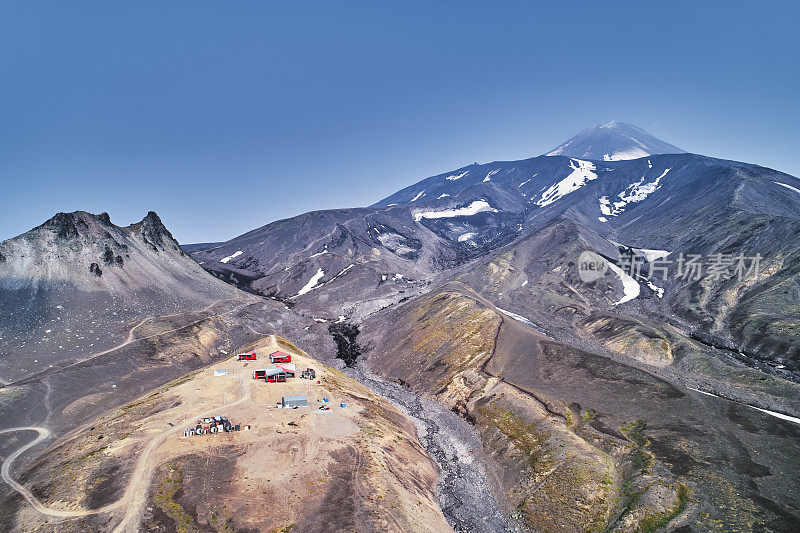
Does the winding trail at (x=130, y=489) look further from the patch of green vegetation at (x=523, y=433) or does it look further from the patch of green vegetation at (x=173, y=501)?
the patch of green vegetation at (x=523, y=433)

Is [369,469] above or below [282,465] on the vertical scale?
below

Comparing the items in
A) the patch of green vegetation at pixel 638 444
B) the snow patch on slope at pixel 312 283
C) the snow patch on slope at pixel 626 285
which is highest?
the snow patch on slope at pixel 312 283

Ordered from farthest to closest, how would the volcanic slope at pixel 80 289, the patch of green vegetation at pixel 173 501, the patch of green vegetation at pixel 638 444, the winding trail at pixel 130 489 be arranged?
the volcanic slope at pixel 80 289
the patch of green vegetation at pixel 638 444
the winding trail at pixel 130 489
the patch of green vegetation at pixel 173 501

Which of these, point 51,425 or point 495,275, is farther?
point 495,275

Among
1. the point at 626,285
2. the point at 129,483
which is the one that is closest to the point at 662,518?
the point at 129,483

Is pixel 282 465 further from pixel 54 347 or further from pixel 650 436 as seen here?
pixel 54 347

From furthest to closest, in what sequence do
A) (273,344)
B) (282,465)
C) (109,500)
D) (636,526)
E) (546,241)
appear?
(546,241), (273,344), (282,465), (636,526), (109,500)

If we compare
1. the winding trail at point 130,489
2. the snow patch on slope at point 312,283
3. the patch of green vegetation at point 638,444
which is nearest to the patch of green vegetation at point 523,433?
the patch of green vegetation at point 638,444

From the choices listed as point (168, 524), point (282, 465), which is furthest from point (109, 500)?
point (282, 465)

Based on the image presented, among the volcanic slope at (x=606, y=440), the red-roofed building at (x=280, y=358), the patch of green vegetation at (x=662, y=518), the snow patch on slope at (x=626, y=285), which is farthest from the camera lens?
the snow patch on slope at (x=626, y=285)
